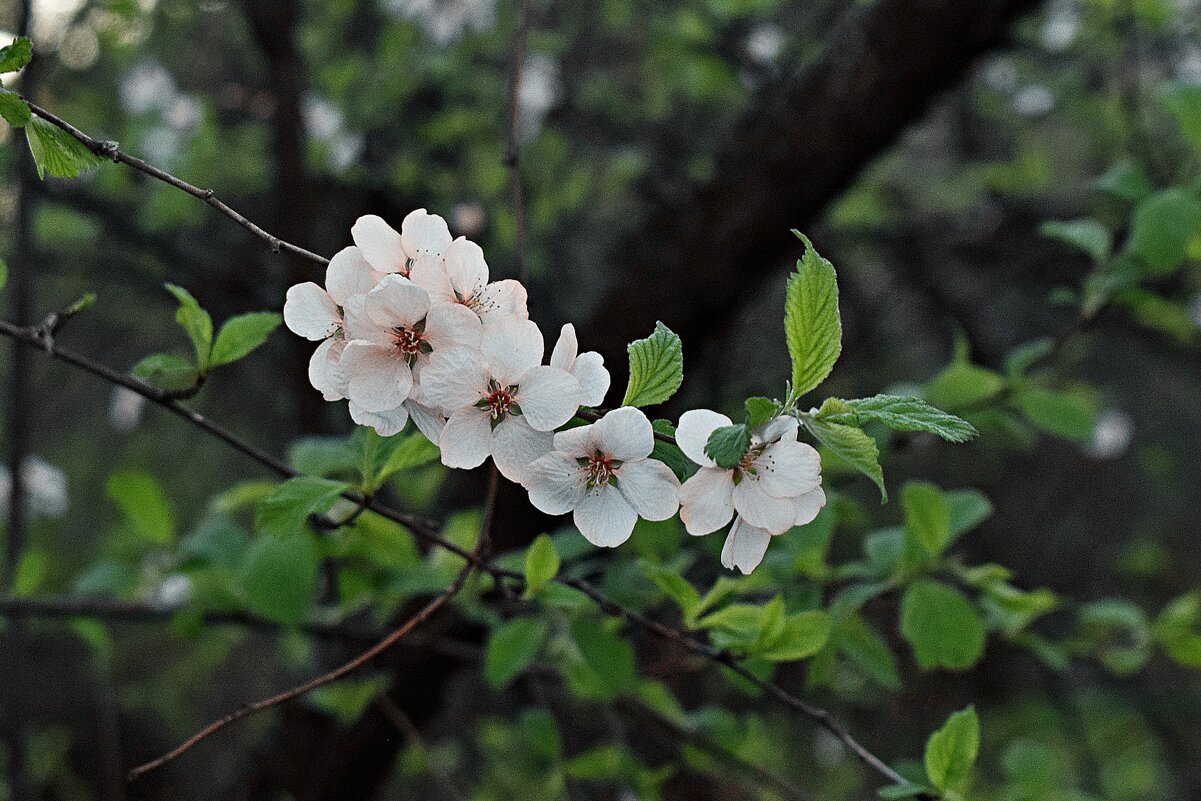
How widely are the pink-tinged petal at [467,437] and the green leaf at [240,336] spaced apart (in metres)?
0.21

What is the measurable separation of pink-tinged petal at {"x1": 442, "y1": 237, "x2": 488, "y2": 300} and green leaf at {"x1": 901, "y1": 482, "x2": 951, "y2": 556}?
442 mm

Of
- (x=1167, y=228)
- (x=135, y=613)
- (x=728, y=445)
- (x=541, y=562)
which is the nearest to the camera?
(x=728, y=445)

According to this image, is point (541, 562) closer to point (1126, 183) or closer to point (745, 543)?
point (745, 543)

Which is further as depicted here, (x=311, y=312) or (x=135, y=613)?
(x=135, y=613)

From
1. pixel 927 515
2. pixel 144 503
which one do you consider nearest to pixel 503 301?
pixel 927 515

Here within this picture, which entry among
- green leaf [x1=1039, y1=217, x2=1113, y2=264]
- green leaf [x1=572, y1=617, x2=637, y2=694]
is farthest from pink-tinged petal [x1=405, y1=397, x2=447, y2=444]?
green leaf [x1=1039, y1=217, x2=1113, y2=264]

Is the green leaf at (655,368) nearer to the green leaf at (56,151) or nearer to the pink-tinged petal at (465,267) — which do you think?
→ the pink-tinged petal at (465,267)

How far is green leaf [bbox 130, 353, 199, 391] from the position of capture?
0.60m

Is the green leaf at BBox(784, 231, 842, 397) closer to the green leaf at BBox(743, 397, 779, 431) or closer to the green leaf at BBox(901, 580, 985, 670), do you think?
the green leaf at BBox(743, 397, 779, 431)

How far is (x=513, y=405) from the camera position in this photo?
46cm

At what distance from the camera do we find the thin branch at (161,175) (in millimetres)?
441

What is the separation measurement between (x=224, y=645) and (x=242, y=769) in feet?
2.45

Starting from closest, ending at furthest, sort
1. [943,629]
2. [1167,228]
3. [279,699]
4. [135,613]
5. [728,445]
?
1. [728,445]
2. [279,699]
3. [943,629]
4. [1167,228]
5. [135,613]

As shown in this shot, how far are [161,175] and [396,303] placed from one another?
0.11 meters
